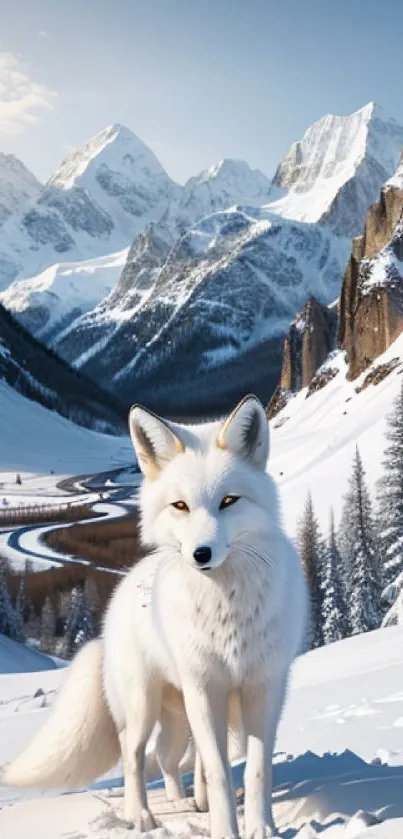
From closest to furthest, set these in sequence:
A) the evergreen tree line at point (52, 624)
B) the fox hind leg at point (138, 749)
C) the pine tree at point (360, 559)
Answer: the fox hind leg at point (138, 749)
the pine tree at point (360, 559)
the evergreen tree line at point (52, 624)

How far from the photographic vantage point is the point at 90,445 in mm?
176250

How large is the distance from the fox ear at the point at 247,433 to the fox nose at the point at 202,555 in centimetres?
65

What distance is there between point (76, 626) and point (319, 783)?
135 ft

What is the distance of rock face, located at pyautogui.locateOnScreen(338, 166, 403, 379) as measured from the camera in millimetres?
71125

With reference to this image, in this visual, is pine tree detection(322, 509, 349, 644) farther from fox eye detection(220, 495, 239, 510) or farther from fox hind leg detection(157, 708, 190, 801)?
fox eye detection(220, 495, 239, 510)

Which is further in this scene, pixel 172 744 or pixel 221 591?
pixel 172 744

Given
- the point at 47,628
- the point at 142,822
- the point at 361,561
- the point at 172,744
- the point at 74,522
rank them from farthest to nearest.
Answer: the point at 74,522 → the point at 47,628 → the point at 361,561 → the point at 172,744 → the point at 142,822

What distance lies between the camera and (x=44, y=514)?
99562mm

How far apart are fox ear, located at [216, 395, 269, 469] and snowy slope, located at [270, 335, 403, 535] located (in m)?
34.2

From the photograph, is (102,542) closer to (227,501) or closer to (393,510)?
(393,510)

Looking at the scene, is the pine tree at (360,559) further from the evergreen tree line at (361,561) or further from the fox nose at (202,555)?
the fox nose at (202,555)

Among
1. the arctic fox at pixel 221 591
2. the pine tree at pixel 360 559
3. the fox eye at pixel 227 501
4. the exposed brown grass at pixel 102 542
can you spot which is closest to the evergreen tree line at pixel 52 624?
the exposed brown grass at pixel 102 542

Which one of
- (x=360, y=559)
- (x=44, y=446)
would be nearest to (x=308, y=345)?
(x=360, y=559)

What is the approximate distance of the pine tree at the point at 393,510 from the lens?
3100 centimetres
